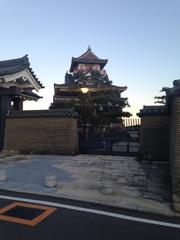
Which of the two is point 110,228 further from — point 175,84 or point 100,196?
point 175,84

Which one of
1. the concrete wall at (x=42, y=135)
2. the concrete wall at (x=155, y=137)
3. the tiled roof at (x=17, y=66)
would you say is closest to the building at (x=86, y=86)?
the tiled roof at (x=17, y=66)

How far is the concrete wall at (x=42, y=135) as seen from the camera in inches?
587

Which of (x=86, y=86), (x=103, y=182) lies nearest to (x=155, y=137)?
(x=103, y=182)

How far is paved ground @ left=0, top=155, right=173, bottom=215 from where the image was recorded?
6672 millimetres

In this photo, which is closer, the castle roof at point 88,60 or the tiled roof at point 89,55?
the castle roof at point 88,60

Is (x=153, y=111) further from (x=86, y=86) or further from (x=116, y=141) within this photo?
(x=86, y=86)

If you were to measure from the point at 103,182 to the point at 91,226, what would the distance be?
3.47 meters

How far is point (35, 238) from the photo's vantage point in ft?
14.3

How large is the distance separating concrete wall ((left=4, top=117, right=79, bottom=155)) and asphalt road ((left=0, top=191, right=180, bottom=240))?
864 centimetres

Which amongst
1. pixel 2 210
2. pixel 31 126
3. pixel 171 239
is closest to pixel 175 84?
pixel 171 239

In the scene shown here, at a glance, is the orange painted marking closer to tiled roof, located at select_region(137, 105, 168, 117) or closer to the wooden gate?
tiled roof, located at select_region(137, 105, 168, 117)

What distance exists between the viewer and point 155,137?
13211 mm

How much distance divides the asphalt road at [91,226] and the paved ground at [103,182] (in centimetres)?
50

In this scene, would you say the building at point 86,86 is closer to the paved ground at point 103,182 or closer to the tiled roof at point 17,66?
the tiled roof at point 17,66
